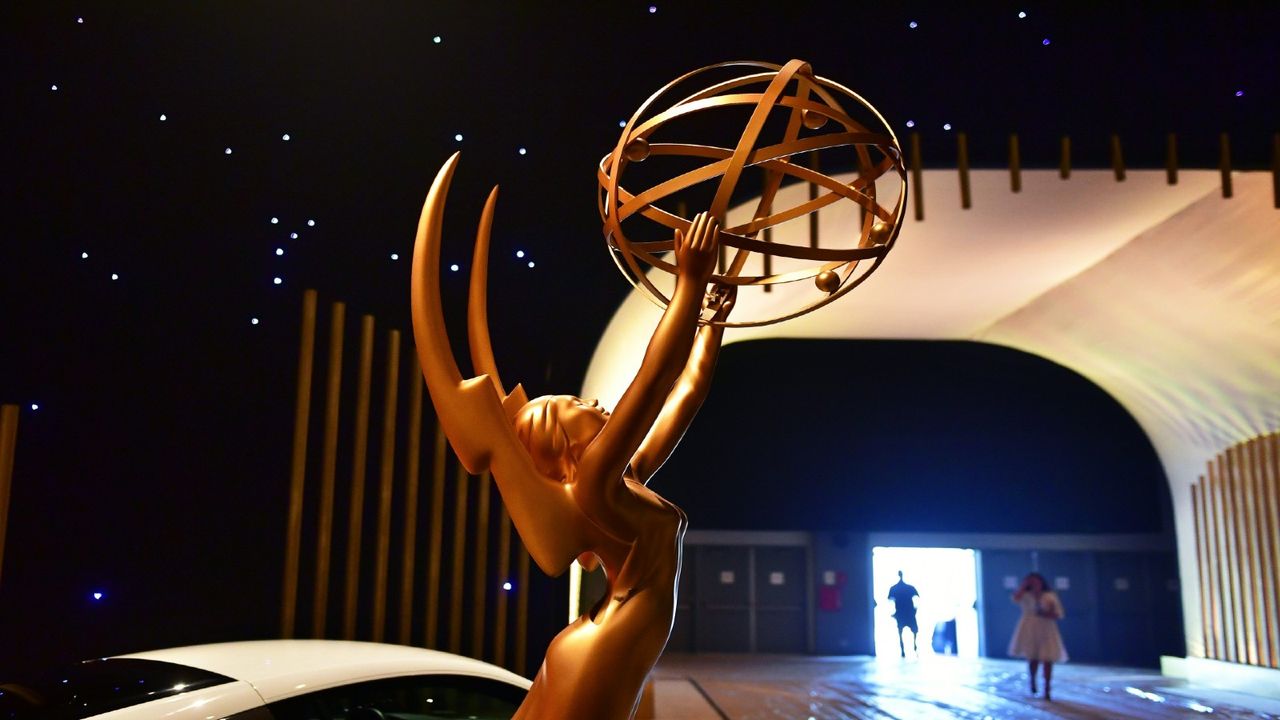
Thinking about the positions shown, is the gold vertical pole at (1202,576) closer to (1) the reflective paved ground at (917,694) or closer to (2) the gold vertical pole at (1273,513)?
(1) the reflective paved ground at (917,694)

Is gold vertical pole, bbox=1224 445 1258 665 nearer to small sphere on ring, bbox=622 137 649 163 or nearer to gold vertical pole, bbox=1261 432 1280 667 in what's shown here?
gold vertical pole, bbox=1261 432 1280 667

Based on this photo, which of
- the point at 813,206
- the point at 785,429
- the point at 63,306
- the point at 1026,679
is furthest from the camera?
the point at 785,429

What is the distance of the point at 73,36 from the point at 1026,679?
10970mm

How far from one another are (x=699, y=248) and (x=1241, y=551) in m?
11.2

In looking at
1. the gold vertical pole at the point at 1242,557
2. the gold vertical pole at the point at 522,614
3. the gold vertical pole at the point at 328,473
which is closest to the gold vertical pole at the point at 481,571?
the gold vertical pole at the point at 522,614

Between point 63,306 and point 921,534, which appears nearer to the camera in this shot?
point 63,306

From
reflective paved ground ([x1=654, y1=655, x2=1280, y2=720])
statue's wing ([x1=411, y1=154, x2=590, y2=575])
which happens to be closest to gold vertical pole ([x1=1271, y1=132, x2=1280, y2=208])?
reflective paved ground ([x1=654, y1=655, x2=1280, y2=720])

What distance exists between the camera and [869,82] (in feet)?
21.2

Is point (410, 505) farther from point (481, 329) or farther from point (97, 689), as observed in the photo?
point (481, 329)

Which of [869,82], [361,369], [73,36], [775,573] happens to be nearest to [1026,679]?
[775,573]

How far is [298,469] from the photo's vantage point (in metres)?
5.52

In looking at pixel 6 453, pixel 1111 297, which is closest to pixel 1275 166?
pixel 1111 297

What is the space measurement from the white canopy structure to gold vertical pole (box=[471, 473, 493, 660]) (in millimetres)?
1064

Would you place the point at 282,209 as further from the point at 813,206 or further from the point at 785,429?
the point at 785,429
